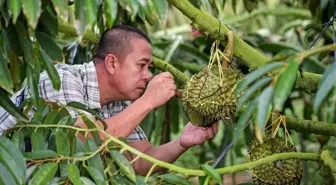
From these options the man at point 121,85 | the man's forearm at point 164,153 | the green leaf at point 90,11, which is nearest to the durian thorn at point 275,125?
the man at point 121,85

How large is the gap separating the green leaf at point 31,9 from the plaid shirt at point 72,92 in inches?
29.4

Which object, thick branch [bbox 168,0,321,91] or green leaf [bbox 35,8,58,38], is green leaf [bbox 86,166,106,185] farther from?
thick branch [bbox 168,0,321,91]

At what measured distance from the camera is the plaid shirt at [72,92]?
9.35 feet

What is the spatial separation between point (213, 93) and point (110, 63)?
0.74m

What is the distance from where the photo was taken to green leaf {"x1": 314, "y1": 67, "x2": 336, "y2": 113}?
1833mm

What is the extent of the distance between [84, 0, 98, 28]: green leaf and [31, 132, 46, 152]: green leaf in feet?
1.28

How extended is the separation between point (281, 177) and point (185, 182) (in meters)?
0.36

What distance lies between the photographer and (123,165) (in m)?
2.20

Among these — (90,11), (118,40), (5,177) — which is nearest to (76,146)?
(5,177)

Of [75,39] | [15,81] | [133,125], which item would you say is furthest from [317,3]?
[15,81]

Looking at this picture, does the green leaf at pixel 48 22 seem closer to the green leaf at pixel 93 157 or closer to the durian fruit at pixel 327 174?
the green leaf at pixel 93 157

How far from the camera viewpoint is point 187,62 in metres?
4.18

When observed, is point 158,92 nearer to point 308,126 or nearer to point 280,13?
point 308,126

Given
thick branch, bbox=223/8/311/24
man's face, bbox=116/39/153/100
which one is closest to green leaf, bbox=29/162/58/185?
man's face, bbox=116/39/153/100
